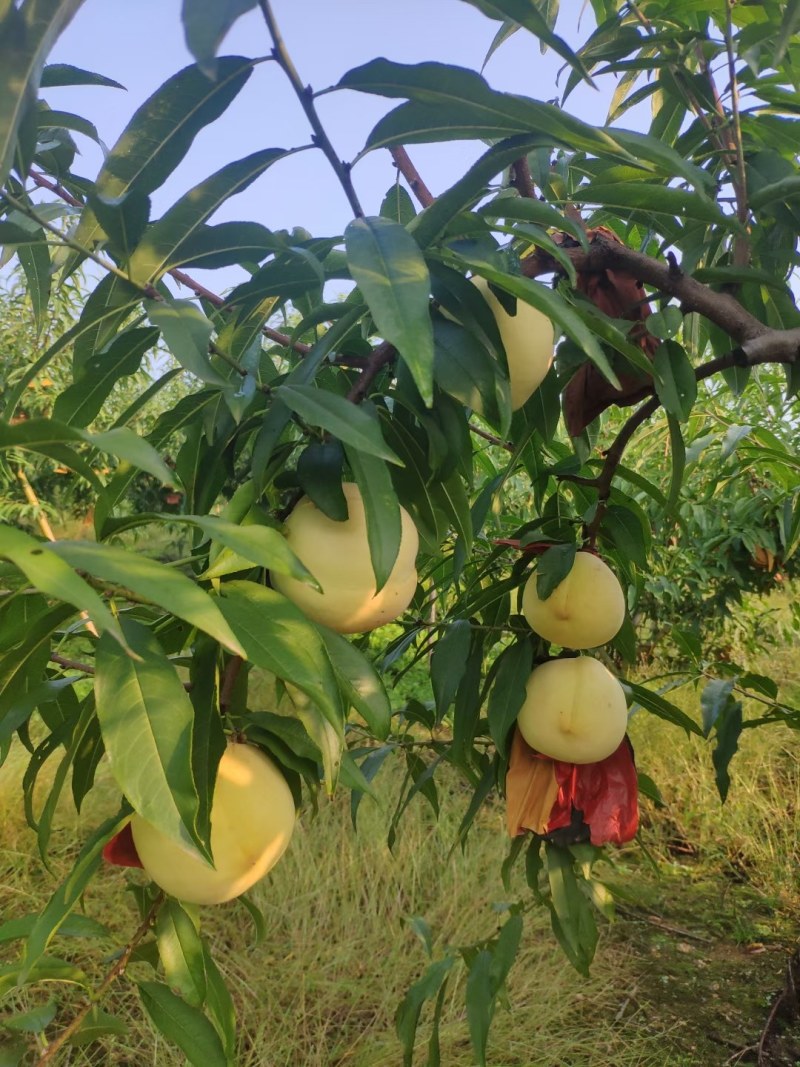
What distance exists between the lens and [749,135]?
0.78m

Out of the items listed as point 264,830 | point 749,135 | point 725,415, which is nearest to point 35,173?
point 264,830

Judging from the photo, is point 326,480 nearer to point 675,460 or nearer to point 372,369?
point 372,369

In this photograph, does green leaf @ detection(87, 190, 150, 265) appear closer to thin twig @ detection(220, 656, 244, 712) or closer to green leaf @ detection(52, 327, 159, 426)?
green leaf @ detection(52, 327, 159, 426)

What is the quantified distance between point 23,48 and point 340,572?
26cm

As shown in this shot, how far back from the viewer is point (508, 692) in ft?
2.25

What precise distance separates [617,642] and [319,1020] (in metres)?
1.34

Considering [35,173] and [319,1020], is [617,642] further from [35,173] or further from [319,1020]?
[319,1020]

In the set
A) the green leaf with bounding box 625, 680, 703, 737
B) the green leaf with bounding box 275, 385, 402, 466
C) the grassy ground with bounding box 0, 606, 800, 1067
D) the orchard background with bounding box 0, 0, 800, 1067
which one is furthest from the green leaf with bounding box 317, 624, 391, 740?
the grassy ground with bounding box 0, 606, 800, 1067

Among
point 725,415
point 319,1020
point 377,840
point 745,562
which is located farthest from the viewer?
point 745,562

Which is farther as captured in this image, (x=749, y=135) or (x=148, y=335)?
(x=749, y=135)

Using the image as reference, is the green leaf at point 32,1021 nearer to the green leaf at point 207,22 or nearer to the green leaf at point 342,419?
the green leaf at point 342,419

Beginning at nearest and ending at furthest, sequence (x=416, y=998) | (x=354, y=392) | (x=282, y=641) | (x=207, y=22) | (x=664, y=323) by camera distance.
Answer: (x=207, y=22) → (x=282, y=641) → (x=354, y=392) → (x=664, y=323) → (x=416, y=998)

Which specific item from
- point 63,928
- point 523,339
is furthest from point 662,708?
point 63,928

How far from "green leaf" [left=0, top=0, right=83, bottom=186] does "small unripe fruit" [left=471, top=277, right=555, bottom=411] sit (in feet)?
0.80
